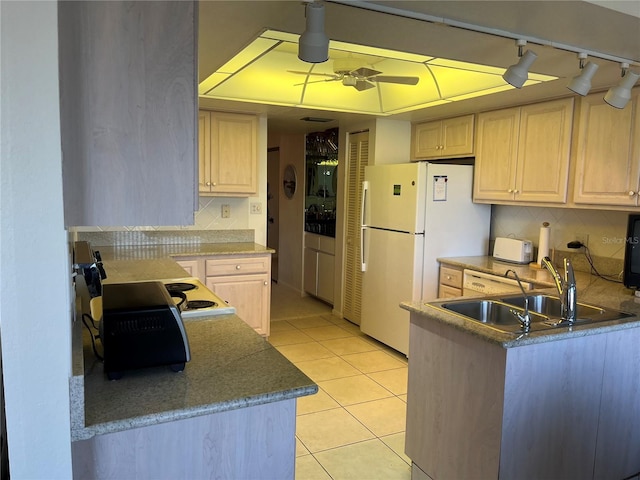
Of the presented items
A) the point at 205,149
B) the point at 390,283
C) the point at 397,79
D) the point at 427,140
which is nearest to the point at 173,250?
the point at 205,149

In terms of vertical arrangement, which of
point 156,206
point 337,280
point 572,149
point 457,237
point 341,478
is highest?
point 572,149

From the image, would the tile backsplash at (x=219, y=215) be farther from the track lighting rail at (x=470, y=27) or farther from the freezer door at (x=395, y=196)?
the track lighting rail at (x=470, y=27)

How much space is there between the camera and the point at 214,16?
1830mm

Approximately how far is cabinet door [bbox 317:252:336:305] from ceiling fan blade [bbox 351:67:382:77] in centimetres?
279

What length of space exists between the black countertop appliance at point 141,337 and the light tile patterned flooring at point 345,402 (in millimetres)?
1330

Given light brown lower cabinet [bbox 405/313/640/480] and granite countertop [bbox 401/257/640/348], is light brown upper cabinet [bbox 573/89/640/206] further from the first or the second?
light brown lower cabinet [bbox 405/313/640/480]

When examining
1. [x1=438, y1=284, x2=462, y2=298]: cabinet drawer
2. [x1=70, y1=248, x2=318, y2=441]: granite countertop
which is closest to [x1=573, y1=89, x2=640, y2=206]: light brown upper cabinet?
[x1=438, y1=284, x2=462, y2=298]: cabinet drawer

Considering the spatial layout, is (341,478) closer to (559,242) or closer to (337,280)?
(559,242)

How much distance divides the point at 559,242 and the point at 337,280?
2347 millimetres

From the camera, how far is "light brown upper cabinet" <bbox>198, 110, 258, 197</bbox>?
13.2ft

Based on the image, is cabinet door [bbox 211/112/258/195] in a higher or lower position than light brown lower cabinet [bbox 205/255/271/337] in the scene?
higher

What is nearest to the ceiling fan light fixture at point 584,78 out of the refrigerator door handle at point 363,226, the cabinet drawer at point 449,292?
the cabinet drawer at point 449,292

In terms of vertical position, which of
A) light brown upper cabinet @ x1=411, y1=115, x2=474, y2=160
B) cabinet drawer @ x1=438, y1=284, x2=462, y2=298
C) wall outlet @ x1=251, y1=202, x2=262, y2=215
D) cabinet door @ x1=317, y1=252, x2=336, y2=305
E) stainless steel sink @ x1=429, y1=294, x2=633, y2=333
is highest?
light brown upper cabinet @ x1=411, y1=115, x2=474, y2=160

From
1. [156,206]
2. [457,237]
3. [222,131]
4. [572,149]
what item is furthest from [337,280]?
[156,206]
